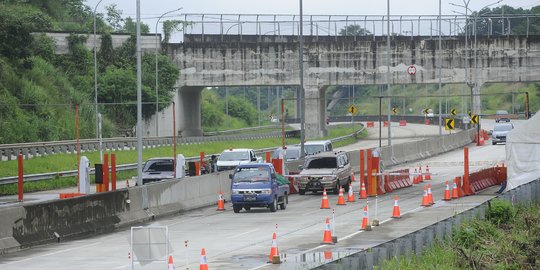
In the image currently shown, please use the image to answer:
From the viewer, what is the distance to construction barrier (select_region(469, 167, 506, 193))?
44650 mm

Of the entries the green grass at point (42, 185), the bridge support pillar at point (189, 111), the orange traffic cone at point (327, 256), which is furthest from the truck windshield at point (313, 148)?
the orange traffic cone at point (327, 256)

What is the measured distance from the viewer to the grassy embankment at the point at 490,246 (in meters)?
19.8

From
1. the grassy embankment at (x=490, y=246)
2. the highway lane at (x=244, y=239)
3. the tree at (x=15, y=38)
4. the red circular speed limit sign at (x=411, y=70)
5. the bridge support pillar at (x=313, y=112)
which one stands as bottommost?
the highway lane at (x=244, y=239)

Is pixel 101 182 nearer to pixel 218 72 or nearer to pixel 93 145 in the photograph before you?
pixel 93 145

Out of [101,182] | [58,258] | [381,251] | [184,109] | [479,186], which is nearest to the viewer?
[381,251]

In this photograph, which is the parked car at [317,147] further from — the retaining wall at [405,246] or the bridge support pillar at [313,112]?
the retaining wall at [405,246]

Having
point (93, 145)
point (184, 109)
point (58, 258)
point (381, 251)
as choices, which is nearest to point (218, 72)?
point (184, 109)

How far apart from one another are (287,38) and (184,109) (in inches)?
411

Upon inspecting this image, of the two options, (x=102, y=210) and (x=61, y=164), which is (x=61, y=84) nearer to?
(x=61, y=164)

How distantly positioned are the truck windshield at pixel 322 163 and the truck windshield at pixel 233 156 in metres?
9.61

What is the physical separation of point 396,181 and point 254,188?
40.3 ft

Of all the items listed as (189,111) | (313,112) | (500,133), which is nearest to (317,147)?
(500,133)

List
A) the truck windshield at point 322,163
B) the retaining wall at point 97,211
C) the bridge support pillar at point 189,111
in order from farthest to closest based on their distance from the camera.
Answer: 1. the bridge support pillar at point 189,111
2. the truck windshield at point 322,163
3. the retaining wall at point 97,211

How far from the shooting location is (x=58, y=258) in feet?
84.9
